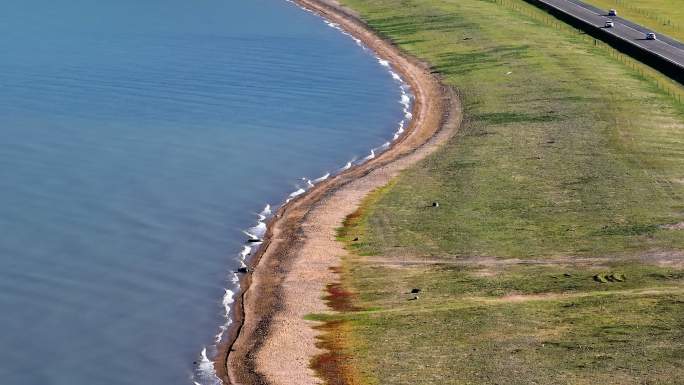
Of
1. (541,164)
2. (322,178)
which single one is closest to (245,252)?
(322,178)

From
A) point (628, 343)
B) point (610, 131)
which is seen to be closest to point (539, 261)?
point (628, 343)

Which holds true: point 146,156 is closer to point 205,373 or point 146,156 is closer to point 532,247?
point 532,247

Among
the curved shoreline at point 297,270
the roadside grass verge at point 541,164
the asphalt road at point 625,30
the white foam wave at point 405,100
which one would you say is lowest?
the white foam wave at point 405,100

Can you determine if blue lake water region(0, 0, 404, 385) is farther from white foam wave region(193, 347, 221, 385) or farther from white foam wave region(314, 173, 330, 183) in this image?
white foam wave region(314, 173, 330, 183)

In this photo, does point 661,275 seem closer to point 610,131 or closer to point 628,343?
point 628,343

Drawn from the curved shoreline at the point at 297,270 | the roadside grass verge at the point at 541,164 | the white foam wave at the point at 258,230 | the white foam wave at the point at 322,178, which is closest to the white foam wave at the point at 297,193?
the curved shoreline at the point at 297,270

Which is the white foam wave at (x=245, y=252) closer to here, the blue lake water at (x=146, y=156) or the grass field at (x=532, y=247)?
the blue lake water at (x=146, y=156)
